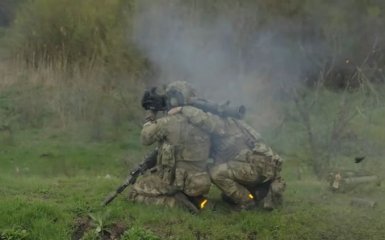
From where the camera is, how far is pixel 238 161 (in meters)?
7.32

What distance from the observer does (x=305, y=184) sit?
30.4 ft

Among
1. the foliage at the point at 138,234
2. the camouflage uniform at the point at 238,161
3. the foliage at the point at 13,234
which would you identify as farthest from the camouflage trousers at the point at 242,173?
the foliage at the point at 13,234

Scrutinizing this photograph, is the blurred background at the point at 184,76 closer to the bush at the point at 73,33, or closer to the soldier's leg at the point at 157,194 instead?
the bush at the point at 73,33

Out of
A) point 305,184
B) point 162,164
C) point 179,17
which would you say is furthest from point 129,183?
point 179,17

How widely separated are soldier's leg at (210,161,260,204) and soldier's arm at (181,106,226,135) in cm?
45

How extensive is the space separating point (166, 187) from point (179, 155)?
1.49 ft

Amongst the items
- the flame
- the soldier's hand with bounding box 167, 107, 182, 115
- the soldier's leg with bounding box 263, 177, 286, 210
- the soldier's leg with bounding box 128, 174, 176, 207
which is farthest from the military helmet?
the soldier's leg with bounding box 263, 177, 286, 210

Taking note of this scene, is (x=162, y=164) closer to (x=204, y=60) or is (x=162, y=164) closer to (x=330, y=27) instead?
(x=204, y=60)

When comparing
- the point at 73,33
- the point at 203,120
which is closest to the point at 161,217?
the point at 203,120

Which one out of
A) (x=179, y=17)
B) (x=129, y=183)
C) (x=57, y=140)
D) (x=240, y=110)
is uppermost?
(x=179, y=17)

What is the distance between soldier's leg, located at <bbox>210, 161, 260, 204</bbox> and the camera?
7242 millimetres

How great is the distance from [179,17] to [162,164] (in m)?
7.22

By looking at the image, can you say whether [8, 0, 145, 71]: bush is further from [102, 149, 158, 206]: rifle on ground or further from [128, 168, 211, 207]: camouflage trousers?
[128, 168, 211, 207]: camouflage trousers

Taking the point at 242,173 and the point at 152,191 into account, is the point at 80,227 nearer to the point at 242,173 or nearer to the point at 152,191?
the point at 152,191
